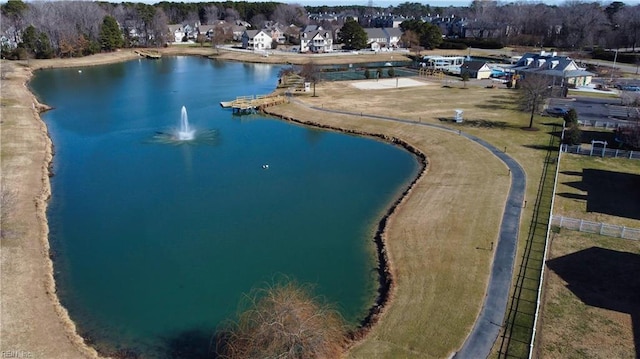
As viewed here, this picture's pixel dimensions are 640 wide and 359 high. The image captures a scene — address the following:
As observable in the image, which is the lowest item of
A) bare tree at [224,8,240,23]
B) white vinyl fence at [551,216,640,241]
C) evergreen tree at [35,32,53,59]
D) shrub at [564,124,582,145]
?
white vinyl fence at [551,216,640,241]

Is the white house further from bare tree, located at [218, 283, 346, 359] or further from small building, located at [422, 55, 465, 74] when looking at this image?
bare tree, located at [218, 283, 346, 359]

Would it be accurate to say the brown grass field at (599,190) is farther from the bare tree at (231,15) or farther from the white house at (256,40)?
the bare tree at (231,15)

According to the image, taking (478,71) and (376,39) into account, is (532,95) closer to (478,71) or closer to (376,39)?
(478,71)

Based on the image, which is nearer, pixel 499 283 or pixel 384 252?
pixel 499 283

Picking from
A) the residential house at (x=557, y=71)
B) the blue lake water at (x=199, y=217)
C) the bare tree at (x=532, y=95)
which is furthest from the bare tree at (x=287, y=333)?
the residential house at (x=557, y=71)

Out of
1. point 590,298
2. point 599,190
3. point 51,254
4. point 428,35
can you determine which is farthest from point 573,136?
point 428,35

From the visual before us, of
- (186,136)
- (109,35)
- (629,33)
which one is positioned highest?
(629,33)

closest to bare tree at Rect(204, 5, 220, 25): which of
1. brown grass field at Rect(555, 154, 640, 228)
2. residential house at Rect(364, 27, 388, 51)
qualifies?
residential house at Rect(364, 27, 388, 51)

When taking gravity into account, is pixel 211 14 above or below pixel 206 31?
above
